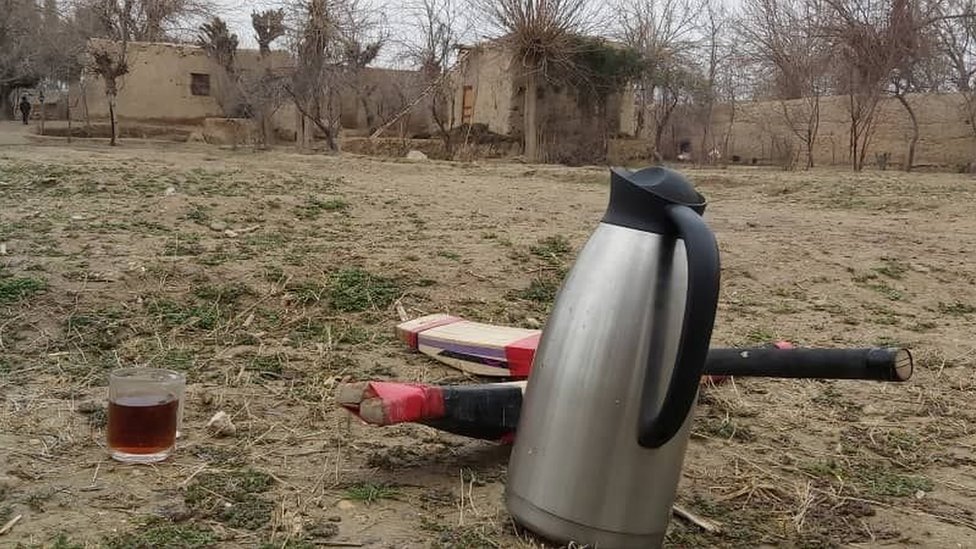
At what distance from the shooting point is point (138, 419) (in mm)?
1812

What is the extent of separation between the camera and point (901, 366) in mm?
1461

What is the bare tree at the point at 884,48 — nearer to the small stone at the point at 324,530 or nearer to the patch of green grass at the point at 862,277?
the patch of green grass at the point at 862,277

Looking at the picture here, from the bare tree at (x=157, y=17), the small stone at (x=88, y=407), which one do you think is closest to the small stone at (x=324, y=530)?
the small stone at (x=88, y=407)

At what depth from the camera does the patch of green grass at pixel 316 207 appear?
482cm

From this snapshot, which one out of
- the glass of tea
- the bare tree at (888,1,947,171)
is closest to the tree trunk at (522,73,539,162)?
the bare tree at (888,1,947,171)

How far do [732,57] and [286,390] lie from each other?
19.0 m

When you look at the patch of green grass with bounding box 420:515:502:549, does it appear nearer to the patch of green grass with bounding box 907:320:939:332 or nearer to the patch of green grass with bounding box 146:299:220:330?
the patch of green grass with bounding box 146:299:220:330

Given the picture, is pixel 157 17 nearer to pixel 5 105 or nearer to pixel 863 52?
pixel 5 105

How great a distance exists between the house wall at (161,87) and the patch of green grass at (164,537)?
1709 cm

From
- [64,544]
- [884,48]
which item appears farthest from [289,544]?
[884,48]

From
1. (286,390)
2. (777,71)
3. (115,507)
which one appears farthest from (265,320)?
(777,71)

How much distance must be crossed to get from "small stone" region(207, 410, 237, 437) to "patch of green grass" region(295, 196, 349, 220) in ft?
8.84

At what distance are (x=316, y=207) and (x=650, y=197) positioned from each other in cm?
383

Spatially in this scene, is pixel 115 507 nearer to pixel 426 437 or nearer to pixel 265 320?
pixel 426 437
